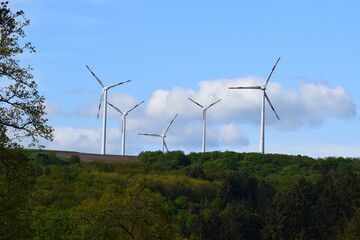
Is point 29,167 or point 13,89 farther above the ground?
point 13,89

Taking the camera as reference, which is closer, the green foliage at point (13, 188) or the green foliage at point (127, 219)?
the green foliage at point (13, 188)

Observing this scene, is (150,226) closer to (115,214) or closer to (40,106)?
(115,214)

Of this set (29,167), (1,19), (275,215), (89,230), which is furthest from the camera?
(275,215)

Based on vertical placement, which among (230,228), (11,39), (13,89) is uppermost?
(11,39)

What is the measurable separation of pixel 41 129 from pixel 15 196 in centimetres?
742

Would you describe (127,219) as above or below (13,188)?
below

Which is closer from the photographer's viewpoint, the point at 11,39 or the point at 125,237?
the point at 11,39

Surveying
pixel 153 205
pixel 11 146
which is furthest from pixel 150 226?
pixel 11 146

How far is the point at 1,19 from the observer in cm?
4341

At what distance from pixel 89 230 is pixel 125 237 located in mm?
5069

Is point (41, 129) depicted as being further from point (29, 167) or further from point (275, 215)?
point (275, 215)

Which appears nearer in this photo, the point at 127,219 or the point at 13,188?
the point at 13,188

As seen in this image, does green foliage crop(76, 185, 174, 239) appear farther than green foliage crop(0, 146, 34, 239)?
Yes

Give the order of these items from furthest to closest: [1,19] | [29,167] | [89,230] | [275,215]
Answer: [275,215], [89,230], [29,167], [1,19]
